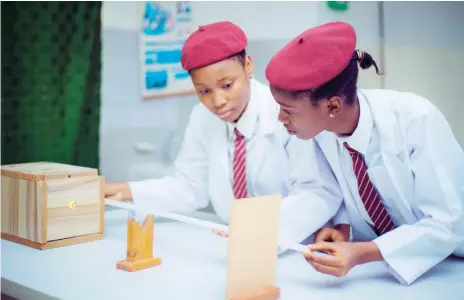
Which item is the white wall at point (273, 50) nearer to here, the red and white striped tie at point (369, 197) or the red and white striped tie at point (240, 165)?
the red and white striped tie at point (240, 165)

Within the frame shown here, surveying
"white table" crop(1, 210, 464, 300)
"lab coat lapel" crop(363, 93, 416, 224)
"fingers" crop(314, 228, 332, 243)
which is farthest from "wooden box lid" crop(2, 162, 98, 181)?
"lab coat lapel" crop(363, 93, 416, 224)

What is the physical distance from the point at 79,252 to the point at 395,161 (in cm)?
64

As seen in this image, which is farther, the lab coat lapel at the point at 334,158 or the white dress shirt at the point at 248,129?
the white dress shirt at the point at 248,129

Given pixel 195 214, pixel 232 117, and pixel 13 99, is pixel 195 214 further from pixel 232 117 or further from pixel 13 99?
pixel 13 99

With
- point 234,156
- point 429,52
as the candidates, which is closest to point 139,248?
point 234,156

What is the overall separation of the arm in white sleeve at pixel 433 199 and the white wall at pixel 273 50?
2.31ft

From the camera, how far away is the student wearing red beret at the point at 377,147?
1021 mm

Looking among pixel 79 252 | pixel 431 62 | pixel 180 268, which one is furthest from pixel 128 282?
pixel 431 62

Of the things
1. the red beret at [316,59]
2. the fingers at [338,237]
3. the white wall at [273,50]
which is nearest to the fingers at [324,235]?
the fingers at [338,237]

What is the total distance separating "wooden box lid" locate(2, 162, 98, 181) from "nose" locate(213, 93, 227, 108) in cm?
30

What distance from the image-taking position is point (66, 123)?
1.73m

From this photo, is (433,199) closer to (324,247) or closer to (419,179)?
(419,179)

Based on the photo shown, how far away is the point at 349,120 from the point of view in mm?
1111

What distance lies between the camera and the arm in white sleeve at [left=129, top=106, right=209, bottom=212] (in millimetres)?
1523
